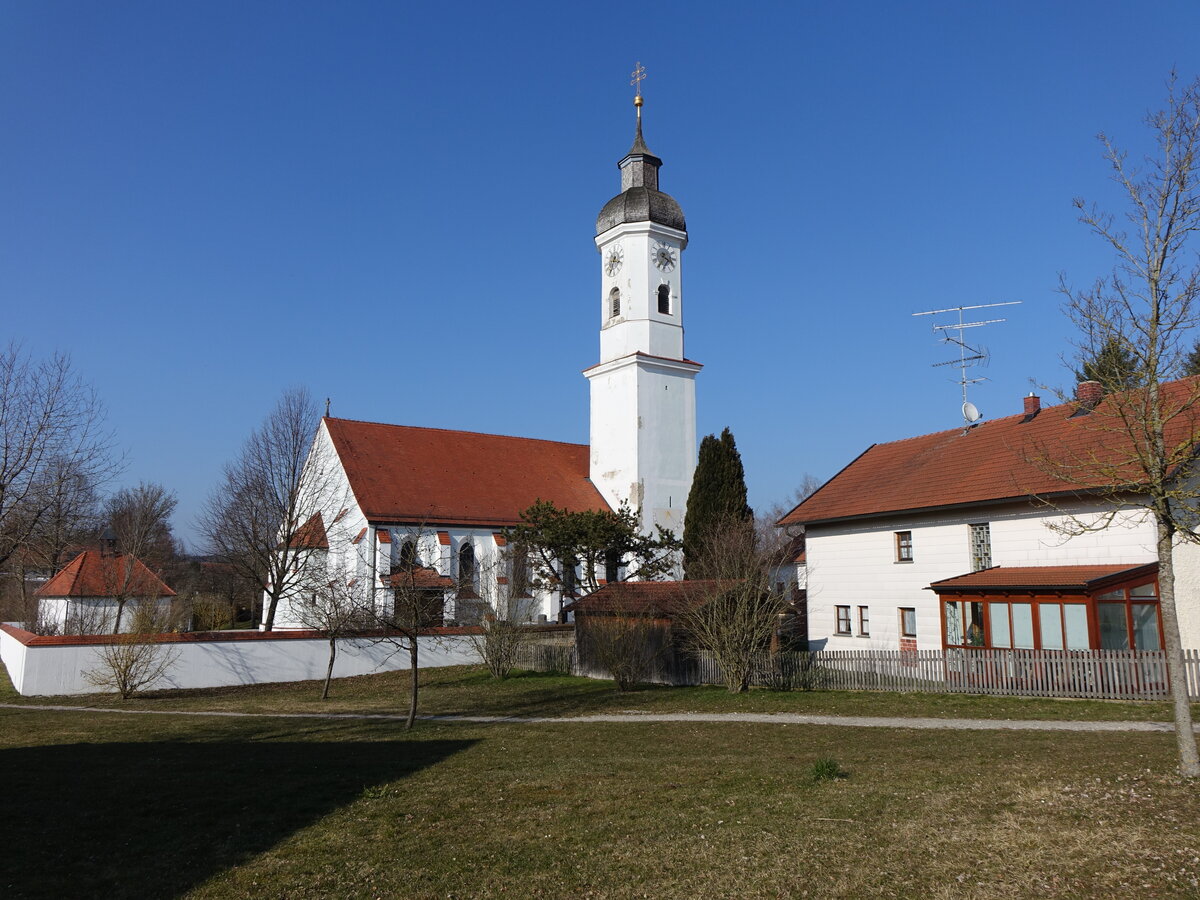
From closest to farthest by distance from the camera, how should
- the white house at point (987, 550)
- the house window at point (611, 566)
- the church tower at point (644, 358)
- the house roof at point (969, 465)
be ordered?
1. the white house at point (987, 550)
2. the house roof at point (969, 465)
3. the house window at point (611, 566)
4. the church tower at point (644, 358)

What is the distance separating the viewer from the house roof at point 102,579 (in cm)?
3612

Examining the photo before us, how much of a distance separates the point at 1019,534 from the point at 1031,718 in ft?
25.4

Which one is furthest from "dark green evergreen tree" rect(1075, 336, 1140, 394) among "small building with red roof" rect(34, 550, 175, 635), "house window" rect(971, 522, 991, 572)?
"small building with red roof" rect(34, 550, 175, 635)

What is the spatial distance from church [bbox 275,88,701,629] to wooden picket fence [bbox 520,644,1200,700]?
15655 millimetres

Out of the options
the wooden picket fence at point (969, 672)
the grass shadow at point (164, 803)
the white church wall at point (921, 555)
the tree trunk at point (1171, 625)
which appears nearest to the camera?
the grass shadow at point (164, 803)

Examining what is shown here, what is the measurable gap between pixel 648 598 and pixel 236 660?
12.2 m

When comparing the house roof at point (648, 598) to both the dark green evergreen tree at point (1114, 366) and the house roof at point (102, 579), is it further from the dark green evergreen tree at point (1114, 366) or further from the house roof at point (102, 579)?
the house roof at point (102, 579)

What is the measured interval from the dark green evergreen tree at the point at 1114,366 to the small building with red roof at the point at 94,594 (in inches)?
1339

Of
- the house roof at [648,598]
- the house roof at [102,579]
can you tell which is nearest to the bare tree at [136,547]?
the house roof at [102,579]

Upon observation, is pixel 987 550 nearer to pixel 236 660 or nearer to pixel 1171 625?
pixel 1171 625

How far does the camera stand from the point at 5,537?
15.0m

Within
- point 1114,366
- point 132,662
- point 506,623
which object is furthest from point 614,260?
point 1114,366

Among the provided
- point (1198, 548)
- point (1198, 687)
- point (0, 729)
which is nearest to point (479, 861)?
point (0, 729)

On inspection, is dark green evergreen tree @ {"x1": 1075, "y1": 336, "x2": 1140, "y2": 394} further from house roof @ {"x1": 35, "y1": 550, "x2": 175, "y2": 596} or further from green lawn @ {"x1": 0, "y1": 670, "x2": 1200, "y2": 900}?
house roof @ {"x1": 35, "y1": 550, "x2": 175, "y2": 596}
